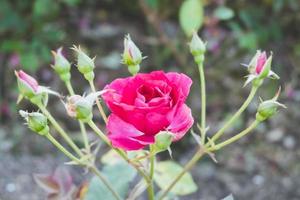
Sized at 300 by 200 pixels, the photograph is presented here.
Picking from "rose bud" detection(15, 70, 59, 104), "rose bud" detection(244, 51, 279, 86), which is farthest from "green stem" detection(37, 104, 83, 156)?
"rose bud" detection(244, 51, 279, 86)

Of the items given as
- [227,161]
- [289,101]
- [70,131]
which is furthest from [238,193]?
[70,131]

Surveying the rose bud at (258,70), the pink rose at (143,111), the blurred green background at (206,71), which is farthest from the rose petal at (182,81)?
the blurred green background at (206,71)

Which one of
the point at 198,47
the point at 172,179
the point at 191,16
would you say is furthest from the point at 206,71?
the point at 198,47

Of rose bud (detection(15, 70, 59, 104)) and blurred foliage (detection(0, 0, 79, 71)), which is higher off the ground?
rose bud (detection(15, 70, 59, 104))

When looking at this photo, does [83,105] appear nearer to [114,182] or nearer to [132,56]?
[132,56]

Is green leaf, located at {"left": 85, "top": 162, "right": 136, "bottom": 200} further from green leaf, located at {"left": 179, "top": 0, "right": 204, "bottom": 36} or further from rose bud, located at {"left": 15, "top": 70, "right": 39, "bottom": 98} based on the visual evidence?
green leaf, located at {"left": 179, "top": 0, "right": 204, "bottom": 36}
